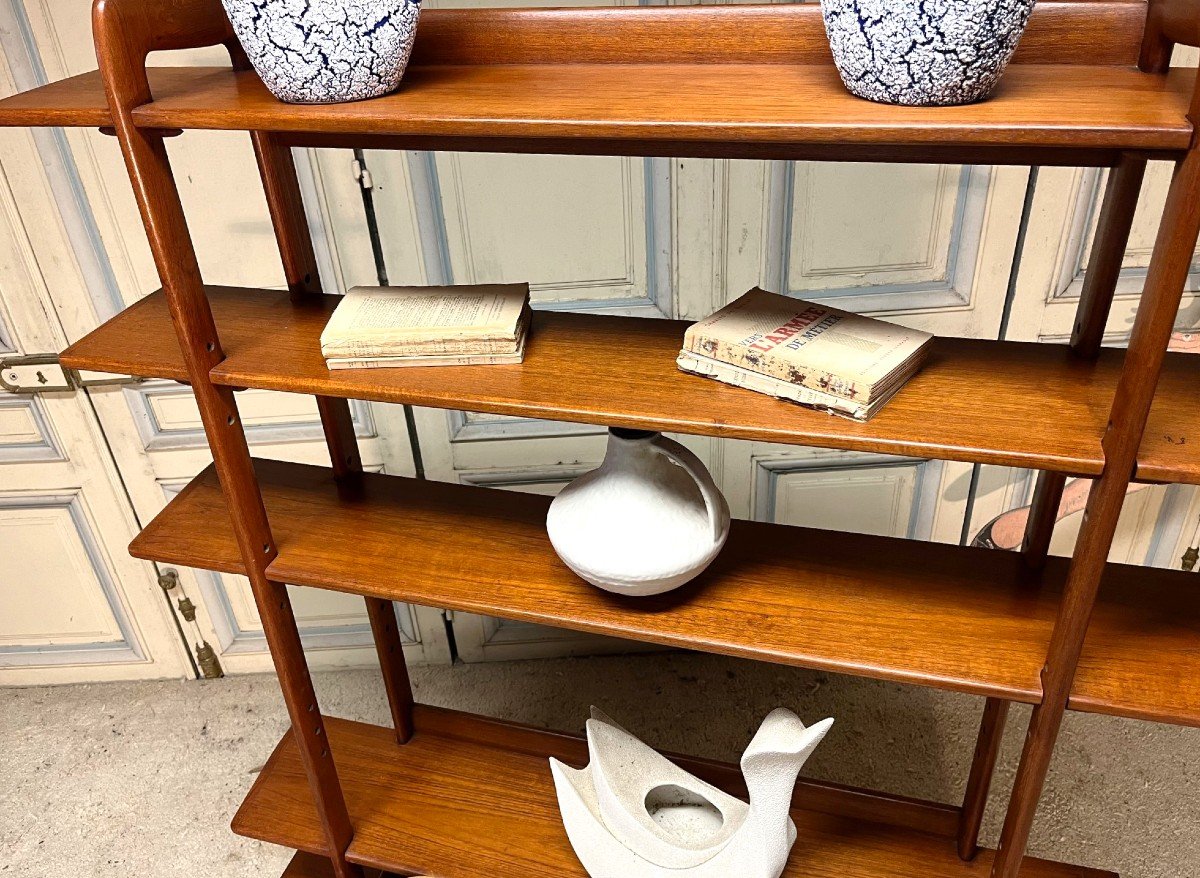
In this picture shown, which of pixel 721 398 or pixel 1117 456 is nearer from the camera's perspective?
pixel 1117 456

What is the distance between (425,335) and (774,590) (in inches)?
22.8

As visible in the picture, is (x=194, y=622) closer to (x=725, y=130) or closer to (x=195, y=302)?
(x=195, y=302)

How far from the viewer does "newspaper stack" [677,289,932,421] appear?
40.5 inches

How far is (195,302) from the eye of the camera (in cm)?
117

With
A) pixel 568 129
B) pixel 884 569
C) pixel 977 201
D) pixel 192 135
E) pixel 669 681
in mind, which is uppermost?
pixel 568 129

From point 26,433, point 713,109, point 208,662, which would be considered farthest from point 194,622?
point 713,109

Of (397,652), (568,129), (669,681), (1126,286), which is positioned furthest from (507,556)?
(1126,286)

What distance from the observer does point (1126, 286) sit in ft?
6.04

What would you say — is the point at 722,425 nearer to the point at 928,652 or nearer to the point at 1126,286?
the point at 928,652

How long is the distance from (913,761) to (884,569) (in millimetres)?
885

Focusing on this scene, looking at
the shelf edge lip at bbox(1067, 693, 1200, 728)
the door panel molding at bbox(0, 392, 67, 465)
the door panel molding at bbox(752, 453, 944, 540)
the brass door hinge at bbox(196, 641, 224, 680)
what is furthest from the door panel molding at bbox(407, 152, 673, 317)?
the brass door hinge at bbox(196, 641, 224, 680)

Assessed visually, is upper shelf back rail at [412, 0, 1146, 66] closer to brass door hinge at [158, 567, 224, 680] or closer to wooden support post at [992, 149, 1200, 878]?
wooden support post at [992, 149, 1200, 878]

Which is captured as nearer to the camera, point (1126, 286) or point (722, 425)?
point (722, 425)

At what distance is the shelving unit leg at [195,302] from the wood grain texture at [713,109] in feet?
0.16
